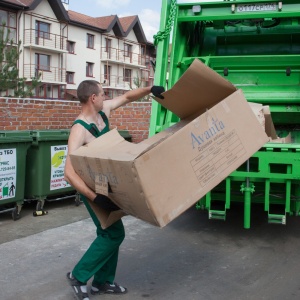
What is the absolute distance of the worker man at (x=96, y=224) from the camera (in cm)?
318

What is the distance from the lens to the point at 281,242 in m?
4.93

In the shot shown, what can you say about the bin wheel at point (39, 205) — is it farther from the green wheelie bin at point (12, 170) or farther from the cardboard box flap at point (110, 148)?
the cardboard box flap at point (110, 148)

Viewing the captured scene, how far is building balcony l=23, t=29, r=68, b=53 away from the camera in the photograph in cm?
3391

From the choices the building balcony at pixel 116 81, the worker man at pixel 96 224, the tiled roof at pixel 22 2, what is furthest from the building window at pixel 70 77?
the worker man at pixel 96 224

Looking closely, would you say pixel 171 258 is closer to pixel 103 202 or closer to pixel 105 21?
pixel 103 202

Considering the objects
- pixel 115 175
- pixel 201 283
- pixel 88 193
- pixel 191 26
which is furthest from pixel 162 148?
pixel 191 26

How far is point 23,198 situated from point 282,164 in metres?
3.38

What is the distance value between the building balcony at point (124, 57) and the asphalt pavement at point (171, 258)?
37.3m

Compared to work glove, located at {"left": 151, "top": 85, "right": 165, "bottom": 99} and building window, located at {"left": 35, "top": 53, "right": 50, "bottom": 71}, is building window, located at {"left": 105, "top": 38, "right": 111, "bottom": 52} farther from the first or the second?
work glove, located at {"left": 151, "top": 85, "right": 165, "bottom": 99}

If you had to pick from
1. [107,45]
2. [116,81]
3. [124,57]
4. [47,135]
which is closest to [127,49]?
[124,57]

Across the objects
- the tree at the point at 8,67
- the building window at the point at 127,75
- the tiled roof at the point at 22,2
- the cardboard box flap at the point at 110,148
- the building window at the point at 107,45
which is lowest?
the cardboard box flap at the point at 110,148

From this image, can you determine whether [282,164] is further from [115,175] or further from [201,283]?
[115,175]

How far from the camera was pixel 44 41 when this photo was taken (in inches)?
1388

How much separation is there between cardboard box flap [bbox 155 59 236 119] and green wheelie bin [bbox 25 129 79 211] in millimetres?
3090
